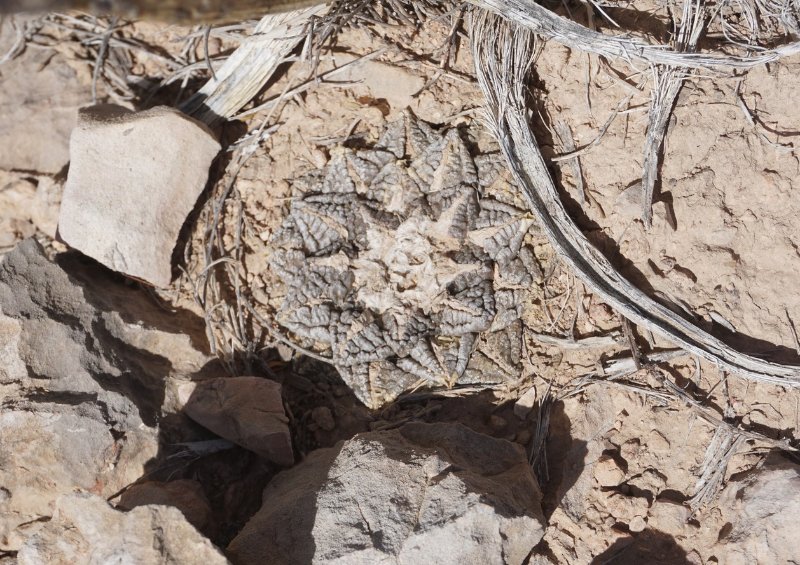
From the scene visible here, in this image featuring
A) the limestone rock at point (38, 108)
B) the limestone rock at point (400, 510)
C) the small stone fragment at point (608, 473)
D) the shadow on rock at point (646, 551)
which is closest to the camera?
the limestone rock at point (400, 510)

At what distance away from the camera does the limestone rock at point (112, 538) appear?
2789 mm

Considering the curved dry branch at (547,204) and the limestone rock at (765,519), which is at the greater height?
the curved dry branch at (547,204)

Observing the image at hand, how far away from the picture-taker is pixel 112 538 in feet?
9.45

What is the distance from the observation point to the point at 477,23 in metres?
3.81

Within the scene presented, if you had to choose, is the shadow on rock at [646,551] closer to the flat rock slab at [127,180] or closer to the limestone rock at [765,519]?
the limestone rock at [765,519]

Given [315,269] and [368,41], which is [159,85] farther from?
[315,269]

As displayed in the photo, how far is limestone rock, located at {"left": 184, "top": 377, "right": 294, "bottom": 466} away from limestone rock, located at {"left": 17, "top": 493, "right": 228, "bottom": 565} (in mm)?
864

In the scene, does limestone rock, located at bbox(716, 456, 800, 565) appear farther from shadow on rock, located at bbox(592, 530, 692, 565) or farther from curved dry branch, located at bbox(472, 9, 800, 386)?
curved dry branch, located at bbox(472, 9, 800, 386)

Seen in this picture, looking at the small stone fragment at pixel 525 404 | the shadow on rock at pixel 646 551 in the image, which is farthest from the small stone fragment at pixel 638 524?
the small stone fragment at pixel 525 404

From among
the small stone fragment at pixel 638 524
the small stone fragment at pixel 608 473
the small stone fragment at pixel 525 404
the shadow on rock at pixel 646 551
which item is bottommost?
the shadow on rock at pixel 646 551

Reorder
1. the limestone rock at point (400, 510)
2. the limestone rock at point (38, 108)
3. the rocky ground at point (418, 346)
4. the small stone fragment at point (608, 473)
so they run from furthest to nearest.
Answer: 1. the limestone rock at point (38, 108)
2. the small stone fragment at point (608, 473)
3. the rocky ground at point (418, 346)
4. the limestone rock at point (400, 510)

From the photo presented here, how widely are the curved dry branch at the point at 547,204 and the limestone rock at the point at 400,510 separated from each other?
100 cm

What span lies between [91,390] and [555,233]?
2.60 metres

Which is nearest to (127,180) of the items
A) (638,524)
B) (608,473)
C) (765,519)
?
(608,473)
